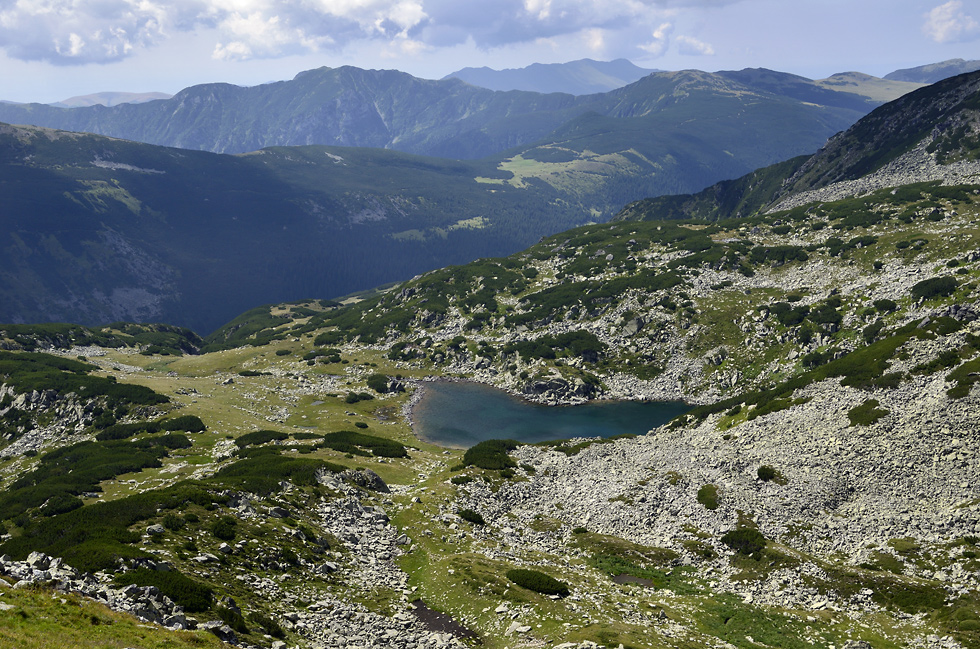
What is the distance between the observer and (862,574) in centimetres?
4300

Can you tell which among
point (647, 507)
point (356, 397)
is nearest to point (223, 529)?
point (647, 507)

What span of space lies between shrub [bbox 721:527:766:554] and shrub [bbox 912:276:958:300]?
88.8m

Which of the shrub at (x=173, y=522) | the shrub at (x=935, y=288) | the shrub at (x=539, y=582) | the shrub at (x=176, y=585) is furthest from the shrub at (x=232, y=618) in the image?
the shrub at (x=935, y=288)

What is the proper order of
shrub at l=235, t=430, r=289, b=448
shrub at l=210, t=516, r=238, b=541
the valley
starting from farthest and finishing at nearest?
shrub at l=235, t=430, r=289, b=448, shrub at l=210, t=516, r=238, b=541, the valley

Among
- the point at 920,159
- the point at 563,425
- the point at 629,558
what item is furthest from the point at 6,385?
the point at 920,159

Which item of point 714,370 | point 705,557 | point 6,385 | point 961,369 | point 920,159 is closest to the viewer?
point 705,557

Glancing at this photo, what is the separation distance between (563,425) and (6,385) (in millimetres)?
105957

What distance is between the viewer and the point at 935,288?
11181 centimetres

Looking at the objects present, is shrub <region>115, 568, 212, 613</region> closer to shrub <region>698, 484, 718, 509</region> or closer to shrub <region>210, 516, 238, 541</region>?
shrub <region>210, 516, 238, 541</region>

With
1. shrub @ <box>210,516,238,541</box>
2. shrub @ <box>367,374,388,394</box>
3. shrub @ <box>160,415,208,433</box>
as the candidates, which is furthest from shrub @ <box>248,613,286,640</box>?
shrub @ <box>367,374,388,394</box>

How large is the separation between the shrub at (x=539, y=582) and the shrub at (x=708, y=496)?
65.1 feet

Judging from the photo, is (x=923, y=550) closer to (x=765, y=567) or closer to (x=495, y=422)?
(x=765, y=567)

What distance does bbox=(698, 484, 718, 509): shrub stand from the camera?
55.6m

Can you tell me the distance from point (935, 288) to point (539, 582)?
361ft
